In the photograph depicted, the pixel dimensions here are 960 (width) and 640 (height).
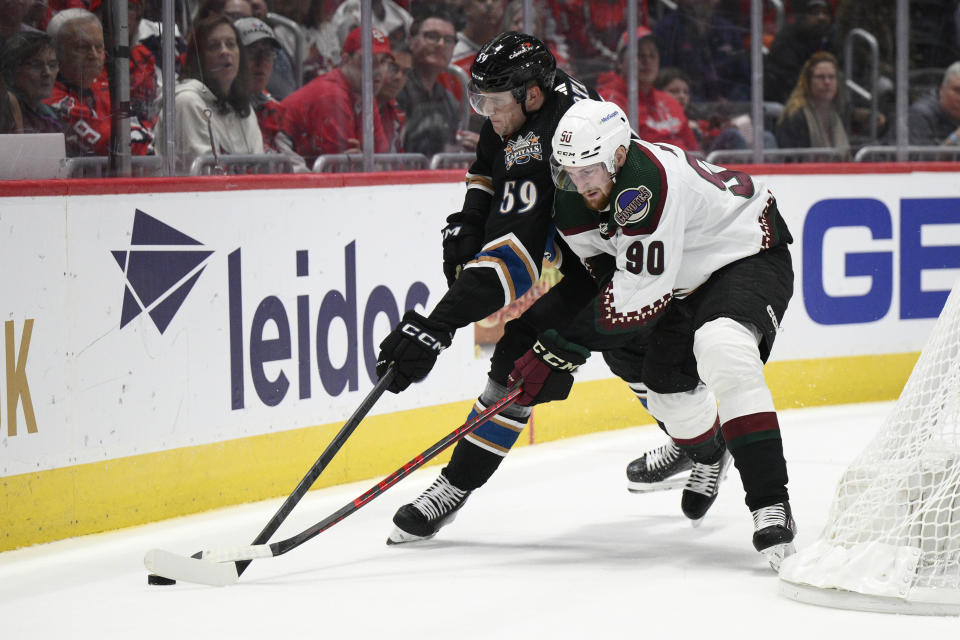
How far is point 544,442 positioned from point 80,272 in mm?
A: 2043

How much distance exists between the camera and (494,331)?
4.83m

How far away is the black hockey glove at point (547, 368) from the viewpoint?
10.5ft

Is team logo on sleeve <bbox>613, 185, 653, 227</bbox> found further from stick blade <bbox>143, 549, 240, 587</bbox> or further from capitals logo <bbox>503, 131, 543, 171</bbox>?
stick blade <bbox>143, 549, 240, 587</bbox>

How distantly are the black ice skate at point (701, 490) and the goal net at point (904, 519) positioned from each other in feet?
1.93

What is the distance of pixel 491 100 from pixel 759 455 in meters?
1.06

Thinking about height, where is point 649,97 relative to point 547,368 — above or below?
above

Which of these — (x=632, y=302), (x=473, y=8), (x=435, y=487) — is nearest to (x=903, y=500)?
(x=632, y=302)

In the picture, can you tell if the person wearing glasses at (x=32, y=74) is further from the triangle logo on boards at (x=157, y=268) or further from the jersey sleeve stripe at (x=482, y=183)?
the jersey sleeve stripe at (x=482, y=183)

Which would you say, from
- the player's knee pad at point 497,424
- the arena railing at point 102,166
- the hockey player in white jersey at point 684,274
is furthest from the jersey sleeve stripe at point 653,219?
the arena railing at point 102,166

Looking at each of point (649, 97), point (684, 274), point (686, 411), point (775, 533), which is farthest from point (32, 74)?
point (649, 97)

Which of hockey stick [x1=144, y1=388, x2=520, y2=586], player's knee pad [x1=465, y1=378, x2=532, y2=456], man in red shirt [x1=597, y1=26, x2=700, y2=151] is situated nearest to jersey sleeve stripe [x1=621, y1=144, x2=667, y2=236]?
player's knee pad [x1=465, y1=378, x2=532, y2=456]

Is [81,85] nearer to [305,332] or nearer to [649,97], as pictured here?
[305,332]

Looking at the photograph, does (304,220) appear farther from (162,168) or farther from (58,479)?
(58,479)

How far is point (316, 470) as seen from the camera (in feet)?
9.97
